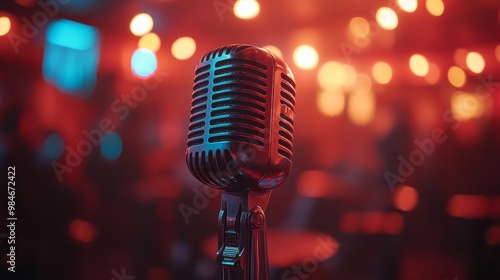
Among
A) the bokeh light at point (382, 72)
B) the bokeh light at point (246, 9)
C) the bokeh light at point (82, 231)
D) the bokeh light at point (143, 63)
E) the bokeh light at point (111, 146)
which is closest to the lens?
the bokeh light at point (82, 231)

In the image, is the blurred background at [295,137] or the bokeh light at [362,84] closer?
the blurred background at [295,137]

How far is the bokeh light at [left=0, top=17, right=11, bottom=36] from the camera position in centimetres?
180

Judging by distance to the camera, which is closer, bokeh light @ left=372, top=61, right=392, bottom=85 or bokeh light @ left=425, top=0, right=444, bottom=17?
bokeh light @ left=372, top=61, right=392, bottom=85

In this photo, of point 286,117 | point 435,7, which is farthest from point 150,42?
point 435,7

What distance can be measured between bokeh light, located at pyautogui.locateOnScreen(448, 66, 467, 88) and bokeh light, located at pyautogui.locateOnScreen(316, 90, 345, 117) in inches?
24.1

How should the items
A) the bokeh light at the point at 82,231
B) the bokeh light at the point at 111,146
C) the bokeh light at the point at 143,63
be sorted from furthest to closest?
the bokeh light at the point at 143,63
the bokeh light at the point at 111,146
the bokeh light at the point at 82,231

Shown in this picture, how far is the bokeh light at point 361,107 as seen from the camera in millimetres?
2197

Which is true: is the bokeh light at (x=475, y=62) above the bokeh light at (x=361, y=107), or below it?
above

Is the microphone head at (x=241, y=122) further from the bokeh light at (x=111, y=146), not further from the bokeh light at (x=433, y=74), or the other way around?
the bokeh light at (x=433, y=74)

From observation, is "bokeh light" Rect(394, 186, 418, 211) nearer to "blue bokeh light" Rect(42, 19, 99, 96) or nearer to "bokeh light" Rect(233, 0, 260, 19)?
"bokeh light" Rect(233, 0, 260, 19)

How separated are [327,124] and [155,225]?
3.02ft

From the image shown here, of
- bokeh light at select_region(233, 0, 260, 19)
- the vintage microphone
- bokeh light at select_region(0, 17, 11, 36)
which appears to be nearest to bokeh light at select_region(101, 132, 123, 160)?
bokeh light at select_region(0, 17, 11, 36)

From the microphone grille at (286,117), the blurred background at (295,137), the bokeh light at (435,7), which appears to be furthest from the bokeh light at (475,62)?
the microphone grille at (286,117)

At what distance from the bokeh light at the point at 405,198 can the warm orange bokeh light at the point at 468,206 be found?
193 mm
